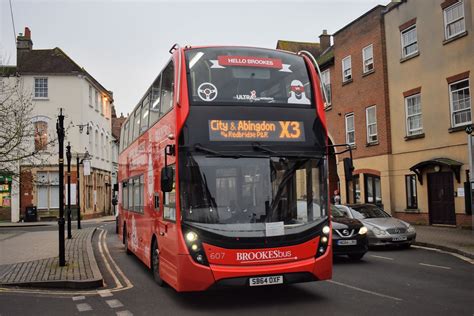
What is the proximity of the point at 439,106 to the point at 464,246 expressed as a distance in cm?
792

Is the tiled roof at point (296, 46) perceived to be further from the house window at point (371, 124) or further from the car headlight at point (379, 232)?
the car headlight at point (379, 232)

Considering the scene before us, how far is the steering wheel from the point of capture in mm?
7594

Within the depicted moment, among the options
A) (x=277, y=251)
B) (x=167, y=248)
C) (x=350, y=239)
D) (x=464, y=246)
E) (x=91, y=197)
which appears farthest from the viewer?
(x=91, y=197)

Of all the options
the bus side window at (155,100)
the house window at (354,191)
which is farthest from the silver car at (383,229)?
the house window at (354,191)

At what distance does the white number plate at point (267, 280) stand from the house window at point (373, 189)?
18237 millimetres

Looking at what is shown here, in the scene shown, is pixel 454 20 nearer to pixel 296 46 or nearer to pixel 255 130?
pixel 255 130

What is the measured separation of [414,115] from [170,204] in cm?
A: 1706

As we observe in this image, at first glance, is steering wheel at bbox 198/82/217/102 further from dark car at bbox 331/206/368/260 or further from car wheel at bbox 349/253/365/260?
car wheel at bbox 349/253/365/260

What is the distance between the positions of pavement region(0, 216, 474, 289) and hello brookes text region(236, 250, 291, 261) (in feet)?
12.6

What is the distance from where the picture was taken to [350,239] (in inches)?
476


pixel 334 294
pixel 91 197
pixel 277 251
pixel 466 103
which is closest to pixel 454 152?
pixel 466 103

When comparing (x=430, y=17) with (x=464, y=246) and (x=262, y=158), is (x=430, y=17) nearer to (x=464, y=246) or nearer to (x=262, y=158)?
(x=464, y=246)

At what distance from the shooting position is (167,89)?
28.5 feet

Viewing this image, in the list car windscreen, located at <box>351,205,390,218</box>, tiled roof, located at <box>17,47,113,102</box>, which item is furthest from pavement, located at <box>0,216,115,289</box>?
tiled roof, located at <box>17,47,113,102</box>
